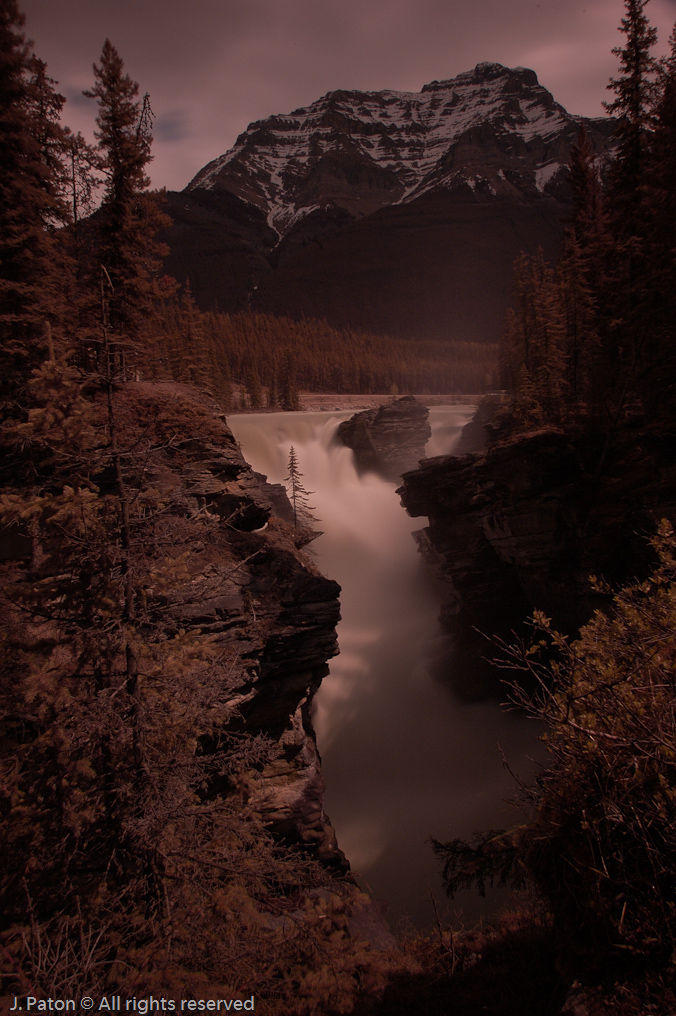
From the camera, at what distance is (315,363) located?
85938 millimetres

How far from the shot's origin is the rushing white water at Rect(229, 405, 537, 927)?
1600cm

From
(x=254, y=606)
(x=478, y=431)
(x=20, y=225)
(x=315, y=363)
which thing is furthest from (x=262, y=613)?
(x=315, y=363)

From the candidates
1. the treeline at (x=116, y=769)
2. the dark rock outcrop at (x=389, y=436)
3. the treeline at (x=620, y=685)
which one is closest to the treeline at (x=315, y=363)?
the dark rock outcrop at (x=389, y=436)

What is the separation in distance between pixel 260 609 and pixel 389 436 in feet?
116

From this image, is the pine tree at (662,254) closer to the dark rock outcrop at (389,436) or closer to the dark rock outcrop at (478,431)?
the dark rock outcrop at (478,431)

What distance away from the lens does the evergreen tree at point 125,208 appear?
44.8 feet

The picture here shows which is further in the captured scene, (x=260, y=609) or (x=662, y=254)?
(x=662, y=254)

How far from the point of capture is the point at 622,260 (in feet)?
54.2

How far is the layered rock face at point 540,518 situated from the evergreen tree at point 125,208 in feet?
49.3

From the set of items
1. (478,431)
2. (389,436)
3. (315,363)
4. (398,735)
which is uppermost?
(315,363)

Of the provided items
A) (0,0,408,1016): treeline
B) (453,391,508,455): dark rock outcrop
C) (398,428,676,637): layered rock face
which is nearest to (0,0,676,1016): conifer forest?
(0,0,408,1016): treeline

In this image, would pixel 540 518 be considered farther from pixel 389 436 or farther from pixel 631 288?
pixel 389 436

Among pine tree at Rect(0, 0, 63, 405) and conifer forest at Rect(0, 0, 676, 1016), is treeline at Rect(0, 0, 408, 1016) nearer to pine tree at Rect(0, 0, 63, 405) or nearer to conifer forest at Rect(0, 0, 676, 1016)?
conifer forest at Rect(0, 0, 676, 1016)

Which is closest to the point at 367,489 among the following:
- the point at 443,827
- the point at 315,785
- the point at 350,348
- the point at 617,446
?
the point at 617,446
